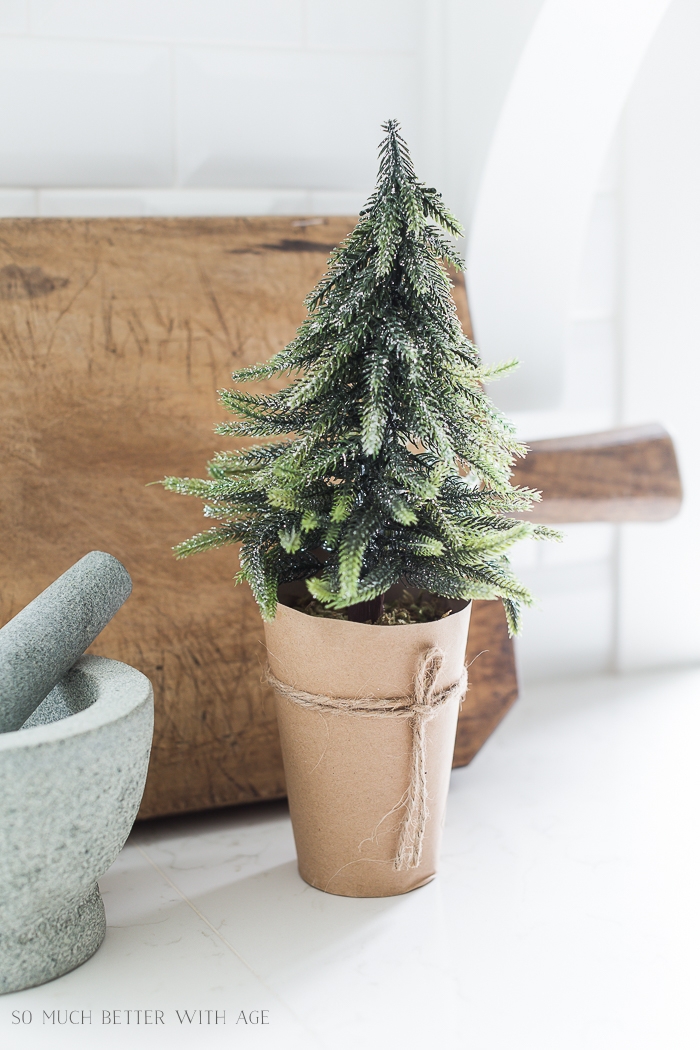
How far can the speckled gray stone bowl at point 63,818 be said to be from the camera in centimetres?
52

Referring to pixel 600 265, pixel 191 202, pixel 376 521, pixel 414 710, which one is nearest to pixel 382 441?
pixel 376 521

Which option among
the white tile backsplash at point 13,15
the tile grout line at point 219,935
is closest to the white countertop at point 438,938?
the tile grout line at point 219,935

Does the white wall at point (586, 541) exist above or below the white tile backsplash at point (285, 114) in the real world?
below

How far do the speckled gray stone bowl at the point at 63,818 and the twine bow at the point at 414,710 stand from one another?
13 cm

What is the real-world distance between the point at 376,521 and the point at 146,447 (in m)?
0.28

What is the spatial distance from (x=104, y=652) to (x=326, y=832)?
0.25 metres

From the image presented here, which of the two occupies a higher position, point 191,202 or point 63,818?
point 191,202

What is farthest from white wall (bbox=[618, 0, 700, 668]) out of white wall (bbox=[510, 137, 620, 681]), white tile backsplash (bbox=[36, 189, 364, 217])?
white tile backsplash (bbox=[36, 189, 364, 217])

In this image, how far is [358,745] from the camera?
2.10 ft

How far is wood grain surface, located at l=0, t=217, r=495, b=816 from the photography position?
763 mm

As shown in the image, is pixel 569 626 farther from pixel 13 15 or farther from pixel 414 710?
pixel 13 15

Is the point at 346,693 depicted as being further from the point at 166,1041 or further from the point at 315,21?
the point at 315,21

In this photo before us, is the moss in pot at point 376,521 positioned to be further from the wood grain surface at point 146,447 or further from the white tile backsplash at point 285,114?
the white tile backsplash at point 285,114

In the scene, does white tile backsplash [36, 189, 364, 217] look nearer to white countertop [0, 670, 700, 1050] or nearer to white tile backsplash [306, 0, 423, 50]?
white tile backsplash [306, 0, 423, 50]
